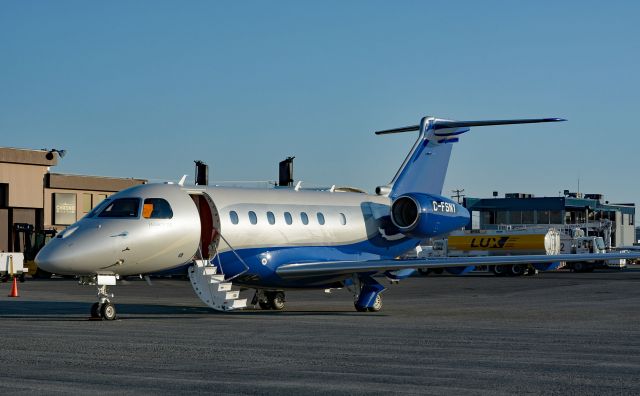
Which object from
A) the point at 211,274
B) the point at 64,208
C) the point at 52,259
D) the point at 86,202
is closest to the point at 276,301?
the point at 211,274

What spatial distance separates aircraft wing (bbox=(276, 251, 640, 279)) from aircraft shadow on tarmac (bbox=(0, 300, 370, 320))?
1.03m

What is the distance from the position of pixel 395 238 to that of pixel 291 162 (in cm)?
4217

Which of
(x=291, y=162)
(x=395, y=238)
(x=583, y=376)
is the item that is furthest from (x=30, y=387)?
(x=291, y=162)

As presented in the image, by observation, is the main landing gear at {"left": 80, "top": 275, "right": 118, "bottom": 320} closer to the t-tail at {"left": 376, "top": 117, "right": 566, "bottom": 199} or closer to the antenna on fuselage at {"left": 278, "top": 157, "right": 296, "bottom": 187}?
the t-tail at {"left": 376, "top": 117, "right": 566, "bottom": 199}

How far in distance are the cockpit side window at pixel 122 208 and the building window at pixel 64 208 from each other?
51002 millimetres

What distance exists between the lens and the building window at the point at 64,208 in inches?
2808

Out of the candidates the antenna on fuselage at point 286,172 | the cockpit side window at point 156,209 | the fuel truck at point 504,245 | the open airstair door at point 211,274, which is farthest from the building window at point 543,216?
the cockpit side window at point 156,209

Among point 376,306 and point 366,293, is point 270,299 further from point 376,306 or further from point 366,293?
point 376,306

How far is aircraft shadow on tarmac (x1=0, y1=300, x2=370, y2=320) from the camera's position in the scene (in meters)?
23.2

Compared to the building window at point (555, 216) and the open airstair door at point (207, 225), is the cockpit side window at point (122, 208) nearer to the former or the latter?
the open airstair door at point (207, 225)

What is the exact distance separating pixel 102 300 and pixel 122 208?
6.88ft

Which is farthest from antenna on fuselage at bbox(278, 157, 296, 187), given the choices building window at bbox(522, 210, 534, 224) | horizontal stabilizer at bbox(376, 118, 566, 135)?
building window at bbox(522, 210, 534, 224)

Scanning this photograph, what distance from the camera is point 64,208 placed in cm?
7206

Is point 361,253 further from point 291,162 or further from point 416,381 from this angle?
point 291,162
